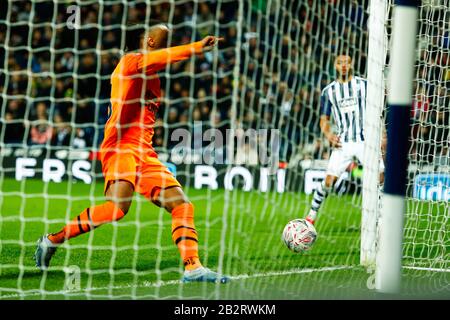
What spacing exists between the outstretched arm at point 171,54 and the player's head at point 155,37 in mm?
223

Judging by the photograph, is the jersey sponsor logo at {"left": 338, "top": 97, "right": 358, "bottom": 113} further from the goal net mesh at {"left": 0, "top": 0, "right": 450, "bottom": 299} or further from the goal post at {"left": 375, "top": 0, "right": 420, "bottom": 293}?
the goal post at {"left": 375, "top": 0, "right": 420, "bottom": 293}

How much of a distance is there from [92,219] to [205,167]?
26.4 ft

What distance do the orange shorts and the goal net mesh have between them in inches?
11.3

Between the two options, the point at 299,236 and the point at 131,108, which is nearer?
the point at 131,108

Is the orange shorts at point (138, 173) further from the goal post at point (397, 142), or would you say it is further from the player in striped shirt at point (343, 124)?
the player in striped shirt at point (343, 124)

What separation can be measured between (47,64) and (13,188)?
2.37 m

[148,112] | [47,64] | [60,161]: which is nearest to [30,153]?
[60,161]

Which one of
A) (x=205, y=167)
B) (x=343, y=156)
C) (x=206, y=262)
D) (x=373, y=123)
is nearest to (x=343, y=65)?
(x=343, y=156)

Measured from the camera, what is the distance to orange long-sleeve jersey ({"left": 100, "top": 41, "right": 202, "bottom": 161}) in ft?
18.7

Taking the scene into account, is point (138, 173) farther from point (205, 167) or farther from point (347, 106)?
point (205, 167)

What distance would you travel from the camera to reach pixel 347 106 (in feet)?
27.6

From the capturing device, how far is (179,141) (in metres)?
13.6

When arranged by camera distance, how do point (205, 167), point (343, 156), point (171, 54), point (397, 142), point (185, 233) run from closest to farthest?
point (397, 142) < point (171, 54) < point (185, 233) < point (343, 156) < point (205, 167)
